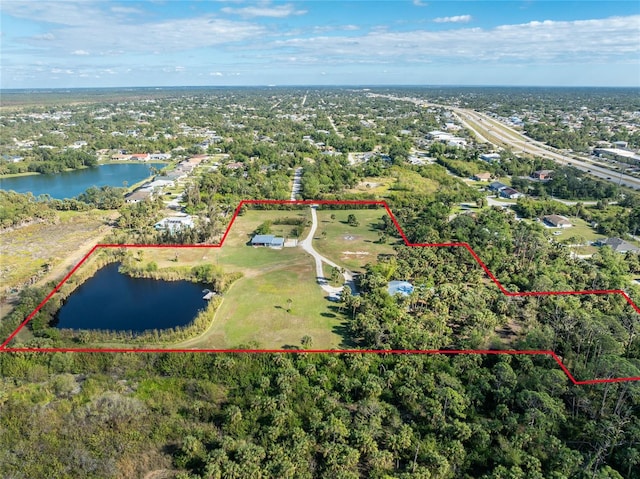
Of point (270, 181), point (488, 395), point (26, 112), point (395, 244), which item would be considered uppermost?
point (26, 112)

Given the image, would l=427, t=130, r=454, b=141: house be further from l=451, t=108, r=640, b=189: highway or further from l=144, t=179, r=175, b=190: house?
l=144, t=179, r=175, b=190: house

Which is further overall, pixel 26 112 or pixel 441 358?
pixel 26 112

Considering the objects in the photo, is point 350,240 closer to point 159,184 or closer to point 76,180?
point 159,184

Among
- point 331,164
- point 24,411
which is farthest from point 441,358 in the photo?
point 331,164

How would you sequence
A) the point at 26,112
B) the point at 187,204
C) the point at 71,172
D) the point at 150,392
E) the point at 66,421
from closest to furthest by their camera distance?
1. the point at 66,421
2. the point at 150,392
3. the point at 187,204
4. the point at 71,172
5. the point at 26,112

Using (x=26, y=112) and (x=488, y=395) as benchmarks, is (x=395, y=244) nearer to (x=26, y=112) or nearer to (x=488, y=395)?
(x=488, y=395)

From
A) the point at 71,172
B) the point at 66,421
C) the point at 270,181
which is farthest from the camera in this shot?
the point at 71,172

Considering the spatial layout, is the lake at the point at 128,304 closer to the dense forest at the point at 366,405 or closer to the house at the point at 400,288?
the dense forest at the point at 366,405
